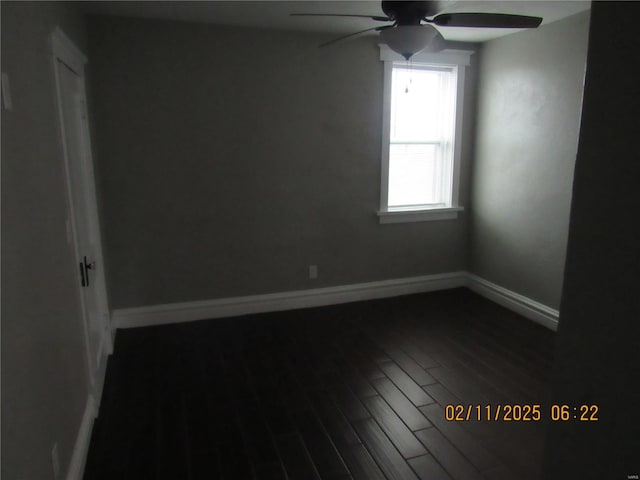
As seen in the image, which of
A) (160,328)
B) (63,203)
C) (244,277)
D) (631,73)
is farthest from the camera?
(244,277)

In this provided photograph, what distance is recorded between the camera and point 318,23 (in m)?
3.54

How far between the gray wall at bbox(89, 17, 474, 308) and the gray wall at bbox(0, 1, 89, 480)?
4.24ft

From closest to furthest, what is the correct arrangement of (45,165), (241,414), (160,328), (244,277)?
1. (45,165)
2. (241,414)
3. (160,328)
4. (244,277)

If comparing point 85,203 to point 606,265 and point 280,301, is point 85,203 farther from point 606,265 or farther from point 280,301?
point 606,265

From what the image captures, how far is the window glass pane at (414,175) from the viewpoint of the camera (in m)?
4.45

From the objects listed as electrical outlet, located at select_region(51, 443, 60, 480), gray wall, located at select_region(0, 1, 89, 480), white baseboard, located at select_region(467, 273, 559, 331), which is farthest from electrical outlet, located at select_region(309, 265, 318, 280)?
electrical outlet, located at select_region(51, 443, 60, 480)

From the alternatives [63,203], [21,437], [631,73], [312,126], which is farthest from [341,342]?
[631,73]

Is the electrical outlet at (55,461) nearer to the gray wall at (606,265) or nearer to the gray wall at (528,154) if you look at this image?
the gray wall at (606,265)

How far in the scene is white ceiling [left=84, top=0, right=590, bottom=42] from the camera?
9.99ft

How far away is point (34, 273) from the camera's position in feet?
5.21

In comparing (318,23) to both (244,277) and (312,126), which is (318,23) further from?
(244,277)

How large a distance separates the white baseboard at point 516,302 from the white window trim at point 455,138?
762 mm

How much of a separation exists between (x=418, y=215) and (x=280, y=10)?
2322mm

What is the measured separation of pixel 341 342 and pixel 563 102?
2.61m
